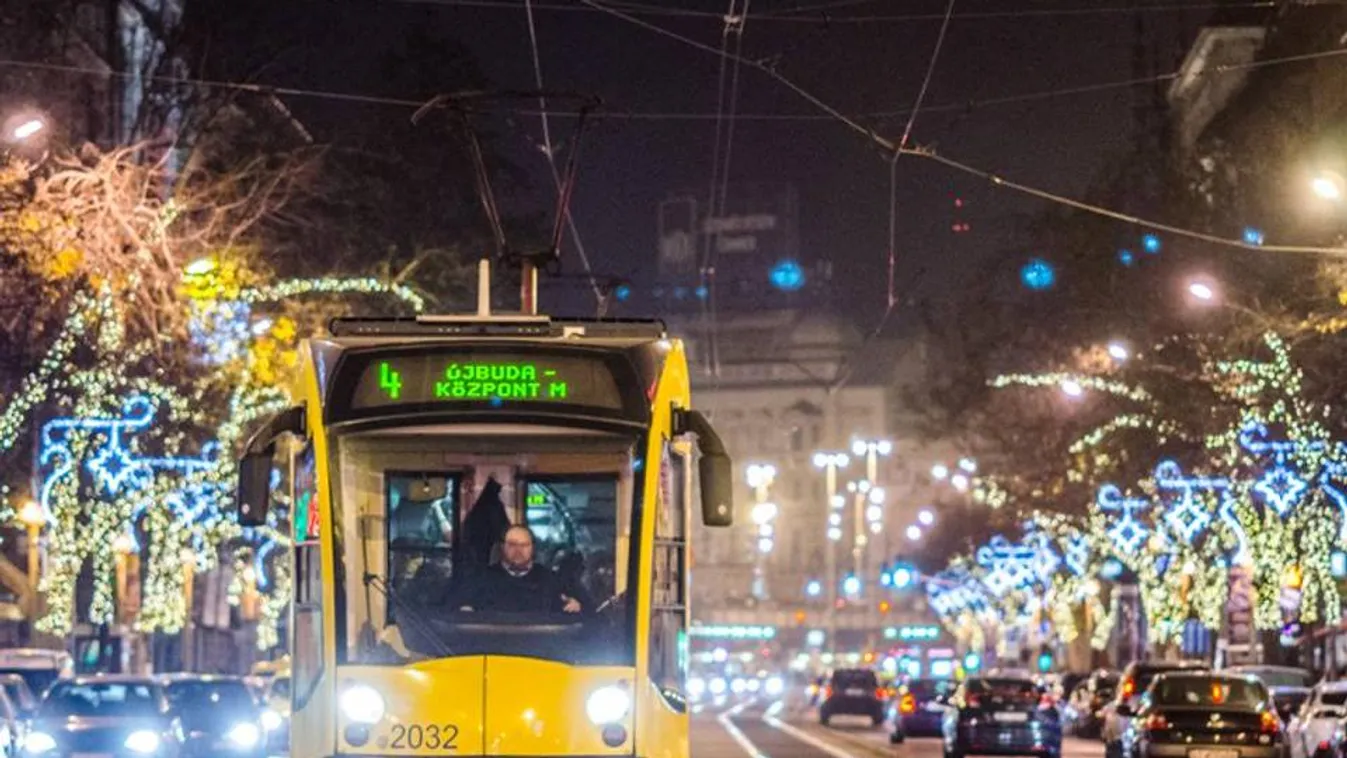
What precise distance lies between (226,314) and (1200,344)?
18152mm

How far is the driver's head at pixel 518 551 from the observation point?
15531 mm

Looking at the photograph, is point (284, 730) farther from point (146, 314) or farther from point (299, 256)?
point (299, 256)

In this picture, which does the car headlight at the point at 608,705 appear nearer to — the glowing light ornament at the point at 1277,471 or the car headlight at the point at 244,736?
the car headlight at the point at 244,736

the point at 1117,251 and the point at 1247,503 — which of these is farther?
the point at 1117,251

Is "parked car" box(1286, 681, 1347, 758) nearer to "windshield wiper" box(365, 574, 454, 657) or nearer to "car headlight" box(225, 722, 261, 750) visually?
"car headlight" box(225, 722, 261, 750)

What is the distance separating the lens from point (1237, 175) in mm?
60312

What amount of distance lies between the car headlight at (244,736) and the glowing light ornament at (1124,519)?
2572 cm

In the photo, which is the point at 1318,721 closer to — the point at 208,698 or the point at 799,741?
the point at 208,698

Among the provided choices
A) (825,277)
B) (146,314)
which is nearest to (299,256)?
(146,314)

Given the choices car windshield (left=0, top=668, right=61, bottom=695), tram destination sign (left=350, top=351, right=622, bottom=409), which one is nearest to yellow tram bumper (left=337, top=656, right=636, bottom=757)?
tram destination sign (left=350, top=351, right=622, bottom=409)

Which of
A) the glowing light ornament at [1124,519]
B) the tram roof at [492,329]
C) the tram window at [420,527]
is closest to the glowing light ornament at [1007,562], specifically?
the glowing light ornament at [1124,519]

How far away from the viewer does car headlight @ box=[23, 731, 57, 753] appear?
30.2 metres

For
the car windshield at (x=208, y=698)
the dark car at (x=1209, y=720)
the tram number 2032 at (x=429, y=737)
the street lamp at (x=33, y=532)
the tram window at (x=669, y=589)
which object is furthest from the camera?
the street lamp at (x=33, y=532)

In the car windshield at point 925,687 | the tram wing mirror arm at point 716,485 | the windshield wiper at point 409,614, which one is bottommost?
the car windshield at point 925,687
